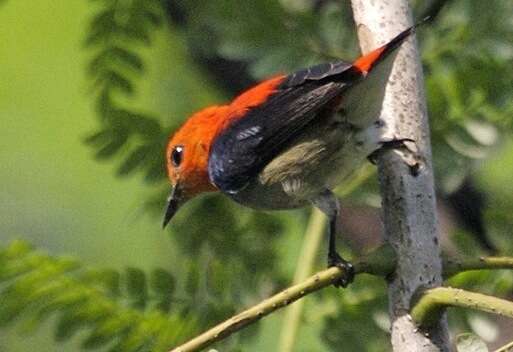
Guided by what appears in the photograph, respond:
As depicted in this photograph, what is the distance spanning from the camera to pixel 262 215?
3756 mm

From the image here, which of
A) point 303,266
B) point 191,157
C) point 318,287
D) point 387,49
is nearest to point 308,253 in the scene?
point 303,266

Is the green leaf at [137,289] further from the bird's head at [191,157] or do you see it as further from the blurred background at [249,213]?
the bird's head at [191,157]

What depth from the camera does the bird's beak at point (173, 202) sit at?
376 centimetres

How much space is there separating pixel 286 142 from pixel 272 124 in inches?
3.7

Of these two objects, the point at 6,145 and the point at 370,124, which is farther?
the point at 6,145

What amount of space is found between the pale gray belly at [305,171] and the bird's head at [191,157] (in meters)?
0.17

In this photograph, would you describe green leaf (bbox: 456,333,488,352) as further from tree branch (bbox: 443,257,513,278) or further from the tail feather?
the tail feather

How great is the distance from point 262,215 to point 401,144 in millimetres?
1058

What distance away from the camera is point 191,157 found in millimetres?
4086

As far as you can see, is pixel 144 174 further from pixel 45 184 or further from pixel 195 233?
pixel 45 184

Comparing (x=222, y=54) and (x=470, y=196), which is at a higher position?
(x=222, y=54)

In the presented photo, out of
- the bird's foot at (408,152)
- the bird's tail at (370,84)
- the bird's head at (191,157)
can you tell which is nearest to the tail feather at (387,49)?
the bird's tail at (370,84)

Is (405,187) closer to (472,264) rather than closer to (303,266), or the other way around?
(472,264)

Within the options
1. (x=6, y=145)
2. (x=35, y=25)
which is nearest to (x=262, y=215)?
(x=35, y=25)
